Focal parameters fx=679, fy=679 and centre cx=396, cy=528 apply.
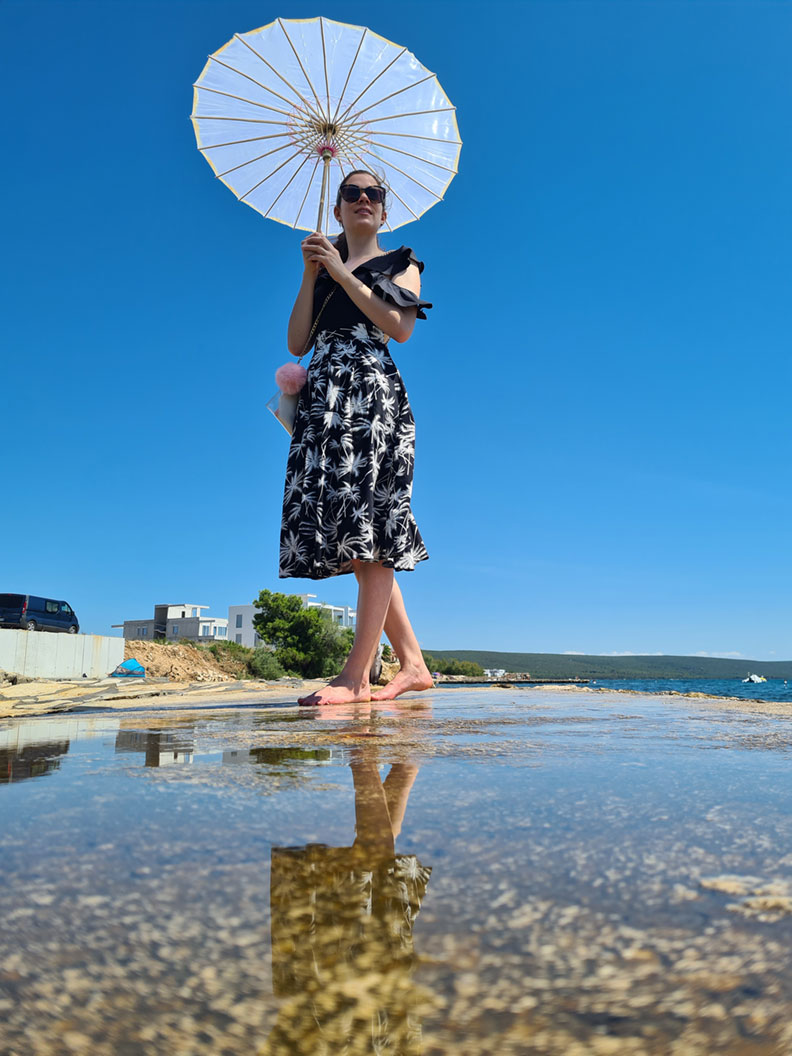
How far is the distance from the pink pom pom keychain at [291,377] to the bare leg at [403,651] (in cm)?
110

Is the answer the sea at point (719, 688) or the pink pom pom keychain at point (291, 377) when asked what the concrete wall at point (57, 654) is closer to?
the sea at point (719, 688)

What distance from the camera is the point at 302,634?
39188 millimetres

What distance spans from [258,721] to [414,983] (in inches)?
68.5

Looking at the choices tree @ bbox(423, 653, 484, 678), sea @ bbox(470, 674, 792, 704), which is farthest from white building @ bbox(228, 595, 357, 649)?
sea @ bbox(470, 674, 792, 704)

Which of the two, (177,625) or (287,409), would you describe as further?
(177,625)

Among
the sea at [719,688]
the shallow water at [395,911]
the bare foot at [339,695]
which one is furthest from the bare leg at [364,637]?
the sea at [719,688]

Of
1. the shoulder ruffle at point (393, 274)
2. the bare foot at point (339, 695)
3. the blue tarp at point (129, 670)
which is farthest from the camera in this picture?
the blue tarp at point (129, 670)

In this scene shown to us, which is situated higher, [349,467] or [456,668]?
[349,467]

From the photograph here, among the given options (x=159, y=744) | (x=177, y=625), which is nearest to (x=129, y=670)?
(x=159, y=744)

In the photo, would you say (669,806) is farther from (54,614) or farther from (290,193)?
(54,614)

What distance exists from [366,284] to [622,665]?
146 m

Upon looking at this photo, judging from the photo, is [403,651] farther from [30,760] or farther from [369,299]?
[30,760]

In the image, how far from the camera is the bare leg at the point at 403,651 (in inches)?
134

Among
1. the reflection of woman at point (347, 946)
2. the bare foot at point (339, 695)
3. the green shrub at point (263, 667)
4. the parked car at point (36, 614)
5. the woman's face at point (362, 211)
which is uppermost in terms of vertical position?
the woman's face at point (362, 211)
